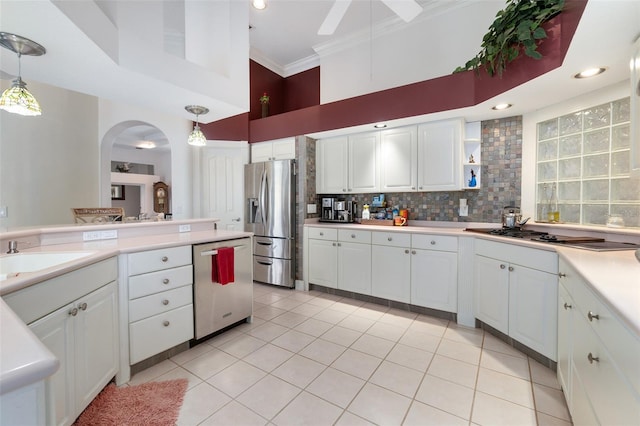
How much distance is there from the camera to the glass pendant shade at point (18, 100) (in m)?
1.55

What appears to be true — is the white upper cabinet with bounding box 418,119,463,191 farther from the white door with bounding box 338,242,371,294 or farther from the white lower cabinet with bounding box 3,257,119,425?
the white lower cabinet with bounding box 3,257,119,425

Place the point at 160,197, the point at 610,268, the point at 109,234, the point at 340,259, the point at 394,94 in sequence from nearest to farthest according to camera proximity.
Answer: the point at 610,268, the point at 109,234, the point at 394,94, the point at 340,259, the point at 160,197

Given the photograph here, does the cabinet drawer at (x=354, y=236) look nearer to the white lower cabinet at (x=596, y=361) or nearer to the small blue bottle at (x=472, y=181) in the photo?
the small blue bottle at (x=472, y=181)

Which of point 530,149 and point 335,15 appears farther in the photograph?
point 530,149

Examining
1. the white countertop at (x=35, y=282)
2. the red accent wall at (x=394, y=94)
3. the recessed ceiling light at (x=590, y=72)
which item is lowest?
the white countertop at (x=35, y=282)

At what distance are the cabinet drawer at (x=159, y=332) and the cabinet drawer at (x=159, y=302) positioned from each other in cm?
4

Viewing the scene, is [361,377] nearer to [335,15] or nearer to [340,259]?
[340,259]

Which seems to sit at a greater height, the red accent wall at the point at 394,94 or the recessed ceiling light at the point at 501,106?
the red accent wall at the point at 394,94

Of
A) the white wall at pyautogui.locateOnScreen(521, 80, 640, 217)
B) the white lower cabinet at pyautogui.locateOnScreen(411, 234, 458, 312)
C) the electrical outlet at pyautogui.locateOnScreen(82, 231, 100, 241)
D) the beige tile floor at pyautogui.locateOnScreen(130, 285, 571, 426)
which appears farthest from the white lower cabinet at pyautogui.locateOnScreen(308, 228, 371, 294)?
the electrical outlet at pyautogui.locateOnScreen(82, 231, 100, 241)

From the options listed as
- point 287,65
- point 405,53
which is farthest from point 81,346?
point 287,65

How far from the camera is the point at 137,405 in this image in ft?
5.25

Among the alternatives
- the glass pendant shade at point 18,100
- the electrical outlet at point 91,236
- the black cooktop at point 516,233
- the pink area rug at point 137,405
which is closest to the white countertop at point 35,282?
the electrical outlet at point 91,236

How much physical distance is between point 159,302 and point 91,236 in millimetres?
816

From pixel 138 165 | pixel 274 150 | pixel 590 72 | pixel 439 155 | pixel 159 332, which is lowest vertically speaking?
pixel 159 332
